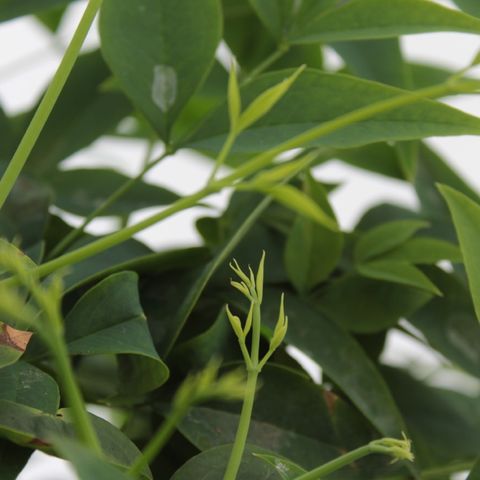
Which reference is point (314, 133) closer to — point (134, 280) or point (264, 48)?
point (134, 280)

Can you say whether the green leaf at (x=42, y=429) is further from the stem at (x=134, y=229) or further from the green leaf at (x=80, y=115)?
the green leaf at (x=80, y=115)

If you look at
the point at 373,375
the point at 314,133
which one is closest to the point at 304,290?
the point at 373,375

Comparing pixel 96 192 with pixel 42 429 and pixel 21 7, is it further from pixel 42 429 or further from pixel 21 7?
pixel 42 429

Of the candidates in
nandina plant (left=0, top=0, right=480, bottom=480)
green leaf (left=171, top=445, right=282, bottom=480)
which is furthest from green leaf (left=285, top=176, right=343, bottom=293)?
green leaf (left=171, top=445, right=282, bottom=480)

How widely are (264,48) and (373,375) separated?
0.48 feet

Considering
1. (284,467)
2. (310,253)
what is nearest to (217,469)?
(284,467)

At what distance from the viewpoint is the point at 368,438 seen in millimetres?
293

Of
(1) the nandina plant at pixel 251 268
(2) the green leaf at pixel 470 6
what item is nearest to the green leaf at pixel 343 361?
(1) the nandina plant at pixel 251 268

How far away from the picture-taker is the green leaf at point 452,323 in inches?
13.1

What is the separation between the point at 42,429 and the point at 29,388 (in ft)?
0.05

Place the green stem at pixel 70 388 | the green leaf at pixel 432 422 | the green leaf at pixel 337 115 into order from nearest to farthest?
the green stem at pixel 70 388, the green leaf at pixel 337 115, the green leaf at pixel 432 422

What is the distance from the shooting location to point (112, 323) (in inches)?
9.7

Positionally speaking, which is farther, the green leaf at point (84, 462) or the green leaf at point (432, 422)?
the green leaf at point (432, 422)

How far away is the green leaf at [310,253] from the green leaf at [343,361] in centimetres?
1
